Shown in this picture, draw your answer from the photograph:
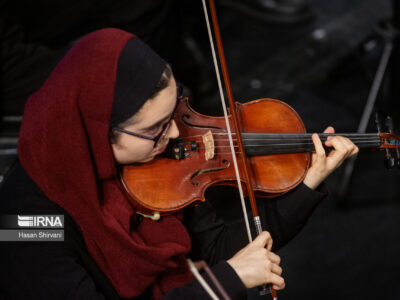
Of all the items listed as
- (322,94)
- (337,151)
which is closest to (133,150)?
(337,151)

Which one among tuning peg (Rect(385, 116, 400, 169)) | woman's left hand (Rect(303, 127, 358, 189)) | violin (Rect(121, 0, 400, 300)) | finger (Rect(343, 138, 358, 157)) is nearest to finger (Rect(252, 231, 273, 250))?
violin (Rect(121, 0, 400, 300))

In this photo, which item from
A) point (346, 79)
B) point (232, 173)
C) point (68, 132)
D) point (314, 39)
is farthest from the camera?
point (314, 39)

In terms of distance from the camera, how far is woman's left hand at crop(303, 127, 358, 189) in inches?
39.3

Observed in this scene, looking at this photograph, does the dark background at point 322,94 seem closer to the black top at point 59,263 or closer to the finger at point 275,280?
the black top at point 59,263

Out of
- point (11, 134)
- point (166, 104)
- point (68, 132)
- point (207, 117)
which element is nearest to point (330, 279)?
point (207, 117)

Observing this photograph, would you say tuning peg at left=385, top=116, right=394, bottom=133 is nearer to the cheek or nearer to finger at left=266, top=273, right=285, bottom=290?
finger at left=266, top=273, right=285, bottom=290

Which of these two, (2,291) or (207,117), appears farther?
(207,117)

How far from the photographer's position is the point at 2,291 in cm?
80

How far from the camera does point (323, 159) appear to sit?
100 centimetres

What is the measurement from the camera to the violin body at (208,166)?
901 mm

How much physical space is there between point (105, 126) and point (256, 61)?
2.07m

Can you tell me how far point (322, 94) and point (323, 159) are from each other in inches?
58.0

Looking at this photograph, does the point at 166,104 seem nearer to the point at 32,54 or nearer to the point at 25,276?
the point at 25,276

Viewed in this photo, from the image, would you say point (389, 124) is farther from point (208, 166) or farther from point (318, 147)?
point (208, 166)
